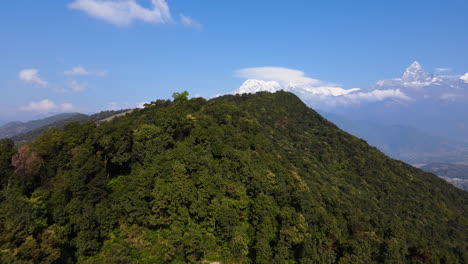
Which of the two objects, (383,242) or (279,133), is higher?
(279,133)

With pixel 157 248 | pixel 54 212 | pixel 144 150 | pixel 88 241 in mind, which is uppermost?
pixel 144 150

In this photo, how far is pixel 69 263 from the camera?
2348 cm

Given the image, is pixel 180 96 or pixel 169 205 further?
pixel 180 96

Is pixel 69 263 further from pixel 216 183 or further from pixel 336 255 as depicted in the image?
pixel 336 255

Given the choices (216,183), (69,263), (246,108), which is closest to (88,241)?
(69,263)

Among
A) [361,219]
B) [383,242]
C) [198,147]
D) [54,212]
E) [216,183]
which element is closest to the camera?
[54,212]

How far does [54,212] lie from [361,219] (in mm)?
44505

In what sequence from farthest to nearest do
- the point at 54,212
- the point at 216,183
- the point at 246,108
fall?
the point at 246,108
the point at 216,183
the point at 54,212

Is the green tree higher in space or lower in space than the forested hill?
higher

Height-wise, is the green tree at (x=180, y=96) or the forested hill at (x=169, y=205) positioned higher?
the green tree at (x=180, y=96)

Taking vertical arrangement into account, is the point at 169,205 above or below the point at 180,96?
below

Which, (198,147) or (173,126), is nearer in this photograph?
(198,147)

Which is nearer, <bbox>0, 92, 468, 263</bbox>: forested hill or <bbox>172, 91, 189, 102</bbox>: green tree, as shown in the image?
<bbox>0, 92, 468, 263</bbox>: forested hill

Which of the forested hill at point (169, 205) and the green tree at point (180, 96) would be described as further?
the green tree at point (180, 96)
